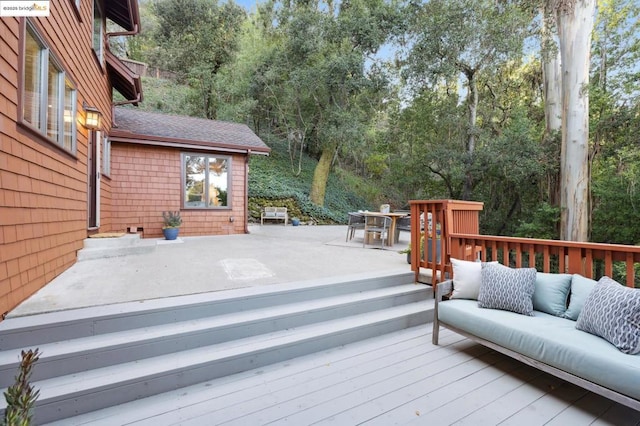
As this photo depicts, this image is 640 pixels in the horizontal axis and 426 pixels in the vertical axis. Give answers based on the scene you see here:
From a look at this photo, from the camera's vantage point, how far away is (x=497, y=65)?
995 centimetres

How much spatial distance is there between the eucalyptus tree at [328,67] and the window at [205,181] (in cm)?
617

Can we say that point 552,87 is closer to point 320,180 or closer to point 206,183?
point 320,180

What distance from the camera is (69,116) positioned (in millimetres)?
4070

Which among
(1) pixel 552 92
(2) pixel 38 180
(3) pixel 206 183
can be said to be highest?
(1) pixel 552 92

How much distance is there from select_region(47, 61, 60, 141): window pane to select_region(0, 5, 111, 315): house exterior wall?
0.15 metres

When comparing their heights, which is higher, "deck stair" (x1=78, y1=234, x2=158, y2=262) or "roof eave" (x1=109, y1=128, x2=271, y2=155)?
"roof eave" (x1=109, y1=128, x2=271, y2=155)

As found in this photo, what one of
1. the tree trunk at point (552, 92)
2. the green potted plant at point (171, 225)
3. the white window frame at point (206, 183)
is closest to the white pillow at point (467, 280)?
the green potted plant at point (171, 225)

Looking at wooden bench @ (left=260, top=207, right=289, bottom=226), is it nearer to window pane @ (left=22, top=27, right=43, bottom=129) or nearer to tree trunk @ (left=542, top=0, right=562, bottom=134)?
window pane @ (left=22, top=27, right=43, bottom=129)

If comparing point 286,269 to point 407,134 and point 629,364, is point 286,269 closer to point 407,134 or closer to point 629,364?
point 629,364

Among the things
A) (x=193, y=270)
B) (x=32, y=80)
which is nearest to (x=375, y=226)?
(x=193, y=270)

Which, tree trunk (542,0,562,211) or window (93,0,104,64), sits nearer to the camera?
window (93,0,104,64)

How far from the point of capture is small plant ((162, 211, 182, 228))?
23.2 ft

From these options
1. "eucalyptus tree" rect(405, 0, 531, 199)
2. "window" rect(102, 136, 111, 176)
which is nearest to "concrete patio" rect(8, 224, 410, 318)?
"window" rect(102, 136, 111, 176)

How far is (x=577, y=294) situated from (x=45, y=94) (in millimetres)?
5211
